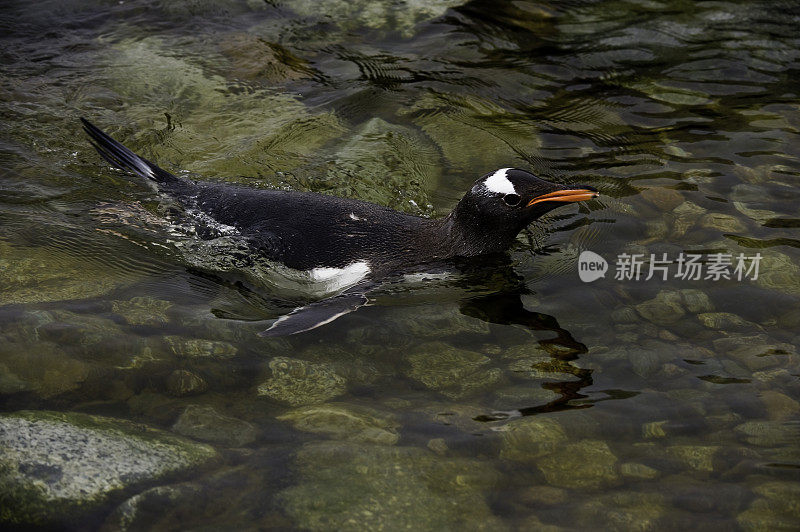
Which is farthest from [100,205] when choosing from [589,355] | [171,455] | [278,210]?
[589,355]

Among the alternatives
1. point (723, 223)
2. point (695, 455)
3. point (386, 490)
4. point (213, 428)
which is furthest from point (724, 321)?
point (213, 428)

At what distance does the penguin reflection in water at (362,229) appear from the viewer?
201 inches

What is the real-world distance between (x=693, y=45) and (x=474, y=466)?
20.9 feet

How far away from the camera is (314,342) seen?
4.48m

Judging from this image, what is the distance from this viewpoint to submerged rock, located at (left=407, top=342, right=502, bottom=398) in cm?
414

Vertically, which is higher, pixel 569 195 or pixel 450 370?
pixel 569 195

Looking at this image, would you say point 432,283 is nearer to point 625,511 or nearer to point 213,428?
point 213,428

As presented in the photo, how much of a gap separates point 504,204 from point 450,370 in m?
1.34

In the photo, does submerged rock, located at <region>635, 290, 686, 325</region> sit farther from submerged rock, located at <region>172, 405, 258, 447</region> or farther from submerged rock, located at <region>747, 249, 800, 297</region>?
submerged rock, located at <region>172, 405, 258, 447</region>

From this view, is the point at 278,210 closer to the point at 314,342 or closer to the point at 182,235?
the point at 182,235

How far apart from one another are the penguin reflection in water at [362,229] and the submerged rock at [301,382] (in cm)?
75

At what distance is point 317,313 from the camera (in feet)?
15.1

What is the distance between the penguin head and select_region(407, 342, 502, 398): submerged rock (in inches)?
40.2

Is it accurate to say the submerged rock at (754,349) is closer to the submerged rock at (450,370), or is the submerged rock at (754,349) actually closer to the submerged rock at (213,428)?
the submerged rock at (450,370)
